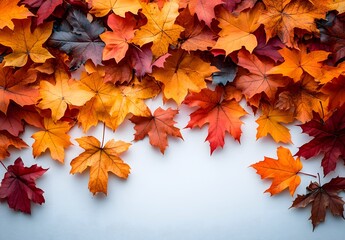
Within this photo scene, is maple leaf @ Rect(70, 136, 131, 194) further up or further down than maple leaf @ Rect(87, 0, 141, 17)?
further down

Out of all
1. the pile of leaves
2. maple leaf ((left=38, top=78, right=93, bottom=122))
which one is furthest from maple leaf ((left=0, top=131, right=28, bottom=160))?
maple leaf ((left=38, top=78, right=93, bottom=122))

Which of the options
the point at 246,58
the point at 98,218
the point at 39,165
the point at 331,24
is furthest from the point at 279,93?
the point at 39,165

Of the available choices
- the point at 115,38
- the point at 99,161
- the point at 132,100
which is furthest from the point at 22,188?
the point at 115,38

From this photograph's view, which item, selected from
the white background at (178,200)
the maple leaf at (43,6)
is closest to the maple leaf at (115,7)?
the maple leaf at (43,6)

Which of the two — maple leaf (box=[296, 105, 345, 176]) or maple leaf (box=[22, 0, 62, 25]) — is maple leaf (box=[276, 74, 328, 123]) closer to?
maple leaf (box=[296, 105, 345, 176])

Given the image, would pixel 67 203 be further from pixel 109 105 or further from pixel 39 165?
pixel 109 105

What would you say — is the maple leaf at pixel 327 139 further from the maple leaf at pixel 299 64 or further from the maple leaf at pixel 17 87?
the maple leaf at pixel 17 87
